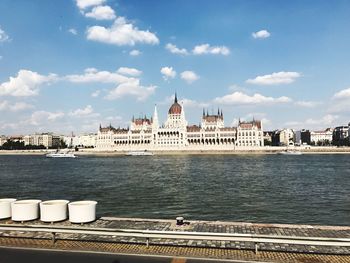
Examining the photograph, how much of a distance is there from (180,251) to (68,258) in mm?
3001

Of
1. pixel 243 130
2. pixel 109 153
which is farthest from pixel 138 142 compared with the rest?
→ pixel 243 130

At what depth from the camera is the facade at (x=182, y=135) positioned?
559ft

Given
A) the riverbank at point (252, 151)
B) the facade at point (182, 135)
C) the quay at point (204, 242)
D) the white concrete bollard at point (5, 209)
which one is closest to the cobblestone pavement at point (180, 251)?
the quay at point (204, 242)

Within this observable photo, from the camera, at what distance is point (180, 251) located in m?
10.1

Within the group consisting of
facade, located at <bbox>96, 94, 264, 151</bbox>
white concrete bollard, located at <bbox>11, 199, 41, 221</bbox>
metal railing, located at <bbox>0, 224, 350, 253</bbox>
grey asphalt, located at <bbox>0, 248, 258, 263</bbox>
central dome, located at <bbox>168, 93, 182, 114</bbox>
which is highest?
central dome, located at <bbox>168, 93, 182, 114</bbox>

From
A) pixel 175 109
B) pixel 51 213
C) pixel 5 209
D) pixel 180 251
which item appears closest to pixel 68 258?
pixel 180 251

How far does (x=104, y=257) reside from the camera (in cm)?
944

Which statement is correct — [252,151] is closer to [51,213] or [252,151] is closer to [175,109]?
[175,109]

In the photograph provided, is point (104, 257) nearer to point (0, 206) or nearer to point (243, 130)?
point (0, 206)

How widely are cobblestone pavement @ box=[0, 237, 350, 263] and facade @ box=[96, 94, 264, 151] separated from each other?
15006 cm

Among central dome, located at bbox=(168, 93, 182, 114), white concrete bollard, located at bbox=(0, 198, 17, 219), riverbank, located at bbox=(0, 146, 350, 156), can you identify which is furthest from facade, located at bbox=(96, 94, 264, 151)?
white concrete bollard, located at bbox=(0, 198, 17, 219)

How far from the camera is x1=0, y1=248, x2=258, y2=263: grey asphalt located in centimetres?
912

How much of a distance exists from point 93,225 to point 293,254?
276 inches

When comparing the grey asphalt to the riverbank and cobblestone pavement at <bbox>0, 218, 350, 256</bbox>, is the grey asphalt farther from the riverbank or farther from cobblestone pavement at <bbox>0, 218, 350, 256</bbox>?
the riverbank
